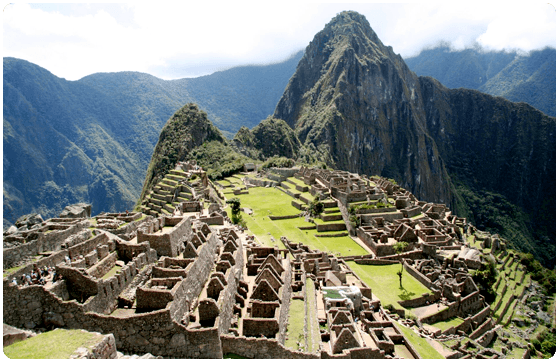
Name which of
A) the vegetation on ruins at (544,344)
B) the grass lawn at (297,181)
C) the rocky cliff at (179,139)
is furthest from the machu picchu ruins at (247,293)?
the rocky cliff at (179,139)

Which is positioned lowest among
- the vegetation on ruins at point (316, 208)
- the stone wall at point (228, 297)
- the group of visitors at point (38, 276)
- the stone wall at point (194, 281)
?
the vegetation on ruins at point (316, 208)

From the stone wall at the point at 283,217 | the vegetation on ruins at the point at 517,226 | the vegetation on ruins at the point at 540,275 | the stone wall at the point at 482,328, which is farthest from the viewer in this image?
the vegetation on ruins at the point at 517,226

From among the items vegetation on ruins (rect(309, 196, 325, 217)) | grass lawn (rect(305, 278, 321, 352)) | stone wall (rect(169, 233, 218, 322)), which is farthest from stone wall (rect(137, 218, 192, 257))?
vegetation on ruins (rect(309, 196, 325, 217))

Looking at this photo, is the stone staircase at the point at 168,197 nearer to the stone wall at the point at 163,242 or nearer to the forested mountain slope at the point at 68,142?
the stone wall at the point at 163,242

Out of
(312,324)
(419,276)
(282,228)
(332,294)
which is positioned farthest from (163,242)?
(282,228)

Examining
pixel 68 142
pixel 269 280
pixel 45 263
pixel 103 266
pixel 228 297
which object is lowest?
pixel 269 280

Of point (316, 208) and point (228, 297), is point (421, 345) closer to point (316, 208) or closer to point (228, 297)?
point (228, 297)

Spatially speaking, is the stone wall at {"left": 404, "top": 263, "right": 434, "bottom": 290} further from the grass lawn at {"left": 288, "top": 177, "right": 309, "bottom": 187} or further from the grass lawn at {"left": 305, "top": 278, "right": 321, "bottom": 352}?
the grass lawn at {"left": 288, "top": 177, "right": 309, "bottom": 187}
